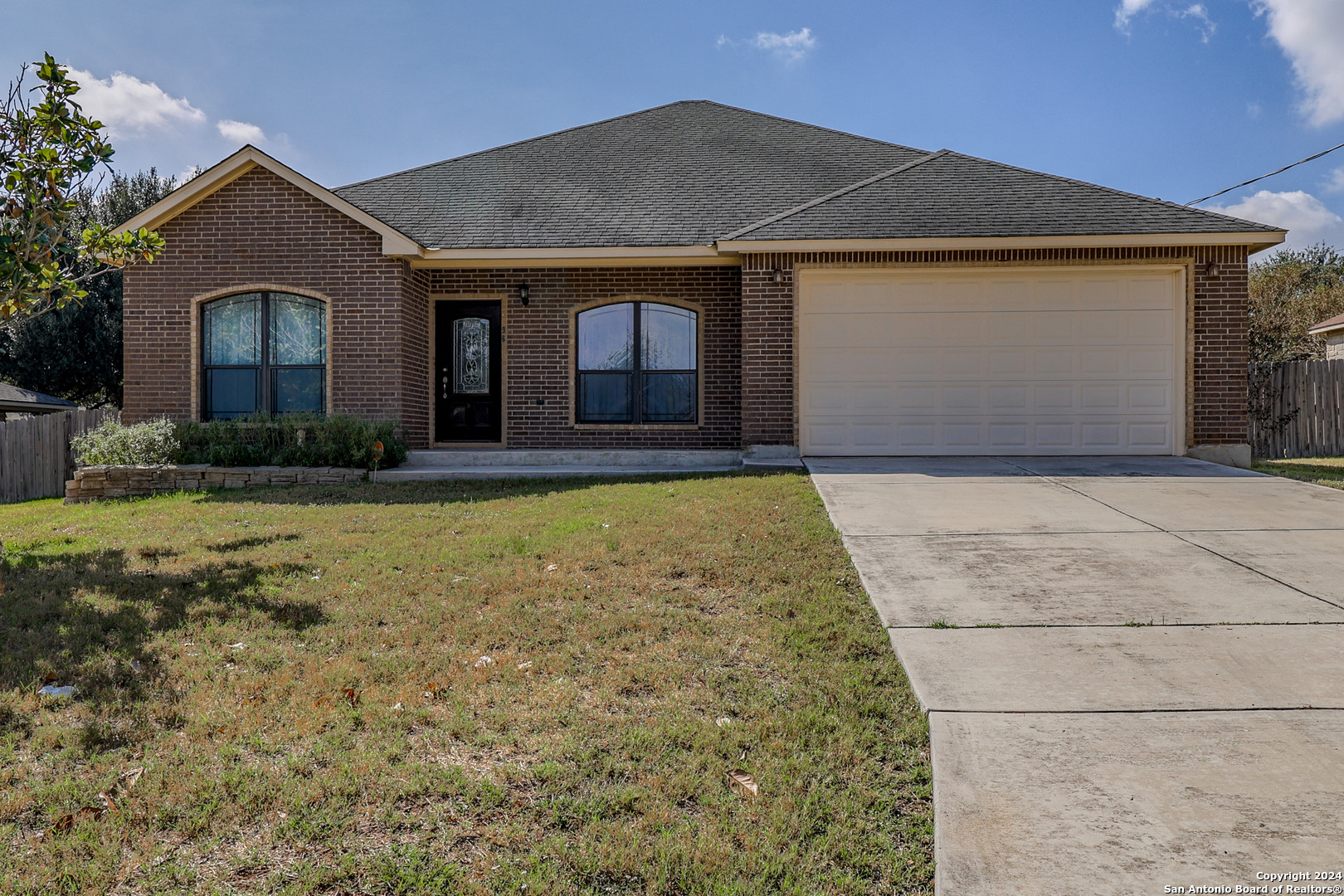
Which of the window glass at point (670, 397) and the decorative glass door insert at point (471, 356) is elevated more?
the decorative glass door insert at point (471, 356)

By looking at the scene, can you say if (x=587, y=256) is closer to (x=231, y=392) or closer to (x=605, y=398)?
(x=605, y=398)

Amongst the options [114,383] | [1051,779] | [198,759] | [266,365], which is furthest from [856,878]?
[114,383]

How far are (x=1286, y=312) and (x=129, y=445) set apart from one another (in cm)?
2972

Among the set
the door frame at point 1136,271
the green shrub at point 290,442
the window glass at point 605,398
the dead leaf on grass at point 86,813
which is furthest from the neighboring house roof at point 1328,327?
the dead leaf on grass at point 86,813

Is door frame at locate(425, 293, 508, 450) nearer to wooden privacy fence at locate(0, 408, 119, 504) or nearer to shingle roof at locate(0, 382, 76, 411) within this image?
wooden privacy fence at locate(0, 408, 119, 504)

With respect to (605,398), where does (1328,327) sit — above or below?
above

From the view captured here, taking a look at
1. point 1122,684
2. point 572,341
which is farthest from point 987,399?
point 1122,684

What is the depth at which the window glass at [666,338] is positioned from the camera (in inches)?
493

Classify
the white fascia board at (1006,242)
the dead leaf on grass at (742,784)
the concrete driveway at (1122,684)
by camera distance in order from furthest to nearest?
the white fascia board at (1006,242)
the dead leaf on grass at (742,784)
the concrete driveway at (1122,684)

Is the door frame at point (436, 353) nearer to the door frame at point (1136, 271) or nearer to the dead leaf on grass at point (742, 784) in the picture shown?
the door frame at point (1136, 271)

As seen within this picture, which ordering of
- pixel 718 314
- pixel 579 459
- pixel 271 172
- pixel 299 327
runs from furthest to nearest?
pixel 718 314, pixel 299 327, pixel 579 459, pixel 271 172

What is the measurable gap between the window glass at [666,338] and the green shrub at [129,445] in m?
6.62

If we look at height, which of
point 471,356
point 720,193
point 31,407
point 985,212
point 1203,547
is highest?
point 720,193

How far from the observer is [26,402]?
62.1ft
